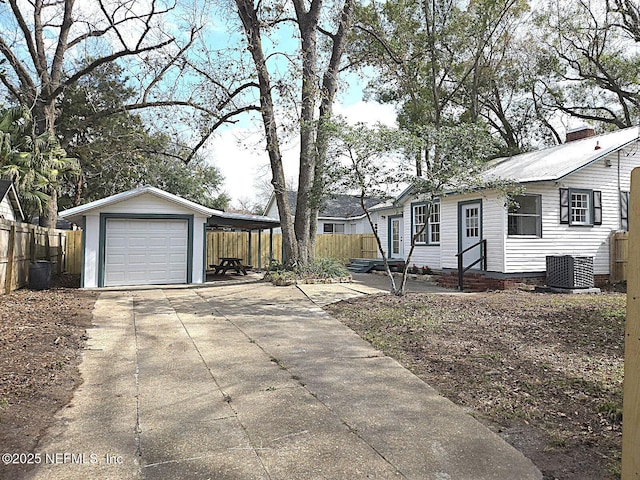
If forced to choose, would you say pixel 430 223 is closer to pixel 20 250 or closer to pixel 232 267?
pixel 232 267

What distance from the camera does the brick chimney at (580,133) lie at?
1695 centimetres

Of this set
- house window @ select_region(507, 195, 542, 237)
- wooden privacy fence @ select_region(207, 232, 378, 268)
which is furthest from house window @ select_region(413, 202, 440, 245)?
wooden privacy fence @ select_region(207, 232, 378, 268)

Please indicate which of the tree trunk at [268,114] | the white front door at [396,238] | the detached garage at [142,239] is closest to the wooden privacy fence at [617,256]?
the white front door at [396,238]

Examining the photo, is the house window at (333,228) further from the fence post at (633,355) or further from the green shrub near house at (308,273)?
the fence post at (633,355)

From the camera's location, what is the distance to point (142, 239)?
13.6 meters

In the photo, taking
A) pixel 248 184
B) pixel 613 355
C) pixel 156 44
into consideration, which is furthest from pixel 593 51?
pixel 248 184

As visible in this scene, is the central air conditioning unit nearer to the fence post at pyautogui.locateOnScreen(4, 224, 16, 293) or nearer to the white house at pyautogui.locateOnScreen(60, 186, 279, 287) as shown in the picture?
the white house at pyautogui.locateOnScreen(60, 186, 279, 287)

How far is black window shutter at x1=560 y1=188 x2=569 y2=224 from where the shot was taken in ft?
43.8

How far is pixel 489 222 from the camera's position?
13453 millimetres

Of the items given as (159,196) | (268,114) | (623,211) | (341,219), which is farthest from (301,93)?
(341,219)

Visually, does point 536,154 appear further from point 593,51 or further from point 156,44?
point 156,44

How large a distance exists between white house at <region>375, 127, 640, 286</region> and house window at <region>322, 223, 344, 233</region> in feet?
44.4

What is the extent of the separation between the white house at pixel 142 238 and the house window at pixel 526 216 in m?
9.13

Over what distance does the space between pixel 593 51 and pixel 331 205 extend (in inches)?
626
